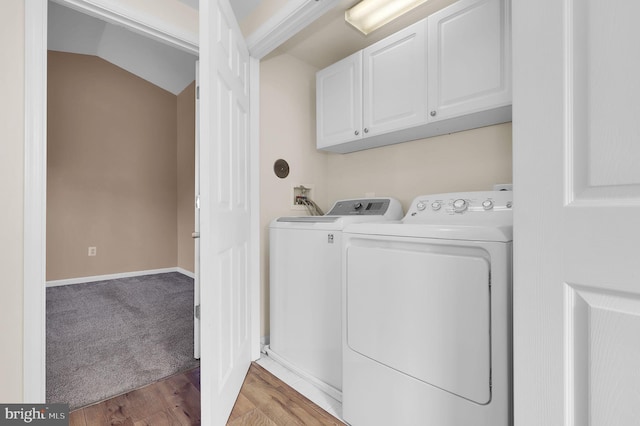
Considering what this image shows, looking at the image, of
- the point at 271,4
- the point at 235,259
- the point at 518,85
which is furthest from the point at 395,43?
the point at 235,259

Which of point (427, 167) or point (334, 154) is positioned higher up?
point (334, 154)

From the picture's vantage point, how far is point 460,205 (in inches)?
57.7

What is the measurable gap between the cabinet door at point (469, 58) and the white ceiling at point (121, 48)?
320 cm

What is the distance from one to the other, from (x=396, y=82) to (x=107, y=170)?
4252 millimetres

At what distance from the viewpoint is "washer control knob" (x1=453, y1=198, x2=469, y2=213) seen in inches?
57.2

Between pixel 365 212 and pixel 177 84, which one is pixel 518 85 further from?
pixel 177 84

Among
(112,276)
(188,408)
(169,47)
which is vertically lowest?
(188,408)

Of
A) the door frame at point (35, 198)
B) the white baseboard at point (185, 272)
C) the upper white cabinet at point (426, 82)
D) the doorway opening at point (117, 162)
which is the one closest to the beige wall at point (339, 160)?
the upper white cabinet at point (426, 82)

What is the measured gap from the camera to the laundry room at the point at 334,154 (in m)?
1.70

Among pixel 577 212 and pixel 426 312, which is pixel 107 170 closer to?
pixel 426 312

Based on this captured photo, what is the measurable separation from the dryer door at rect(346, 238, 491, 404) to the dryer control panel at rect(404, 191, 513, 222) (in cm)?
49

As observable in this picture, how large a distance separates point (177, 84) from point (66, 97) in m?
1.38

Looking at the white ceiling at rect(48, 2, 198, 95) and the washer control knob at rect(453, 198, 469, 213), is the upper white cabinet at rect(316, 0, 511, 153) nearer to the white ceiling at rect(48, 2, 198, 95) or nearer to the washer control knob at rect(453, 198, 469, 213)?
the washer control knob at rect(453, 198, 469, 213)

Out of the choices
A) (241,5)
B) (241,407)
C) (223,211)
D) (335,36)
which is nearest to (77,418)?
(241,407)
